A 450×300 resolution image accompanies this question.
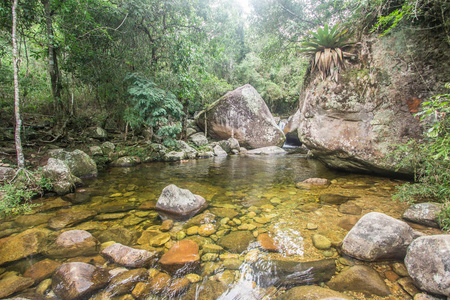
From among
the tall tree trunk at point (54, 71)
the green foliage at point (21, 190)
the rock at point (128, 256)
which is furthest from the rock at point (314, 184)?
the tall tree trunk at point (54, 71)

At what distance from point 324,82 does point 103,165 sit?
26.9ft

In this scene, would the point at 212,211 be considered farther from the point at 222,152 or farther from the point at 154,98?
the point at 222,152

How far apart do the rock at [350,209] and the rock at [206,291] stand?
2541mm

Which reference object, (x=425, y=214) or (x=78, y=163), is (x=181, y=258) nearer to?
(x=425, y=214)

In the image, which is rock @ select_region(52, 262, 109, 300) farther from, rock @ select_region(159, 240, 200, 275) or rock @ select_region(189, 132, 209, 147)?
rock @ select_region(189, 132, 209, 147)

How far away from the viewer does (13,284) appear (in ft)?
5.79

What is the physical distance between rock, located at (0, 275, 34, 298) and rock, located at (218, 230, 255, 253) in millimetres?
1965

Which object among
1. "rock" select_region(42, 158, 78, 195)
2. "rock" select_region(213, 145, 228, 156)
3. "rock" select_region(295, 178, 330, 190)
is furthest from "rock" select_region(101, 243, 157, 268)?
"rock" select_region(213, 145, 228, 156)

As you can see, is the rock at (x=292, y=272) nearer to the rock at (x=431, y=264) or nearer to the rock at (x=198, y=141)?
the rock at (x=431, y=264)

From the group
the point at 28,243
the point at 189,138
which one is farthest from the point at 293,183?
the point at 189,138

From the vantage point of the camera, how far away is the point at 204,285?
183 centimetres

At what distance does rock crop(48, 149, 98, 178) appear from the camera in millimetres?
5578

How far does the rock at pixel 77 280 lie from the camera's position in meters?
1.68

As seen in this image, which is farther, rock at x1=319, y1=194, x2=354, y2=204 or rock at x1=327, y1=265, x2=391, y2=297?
rock at x1=319, y1=194, x2=354, y2=204
